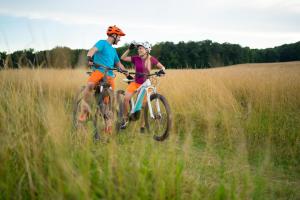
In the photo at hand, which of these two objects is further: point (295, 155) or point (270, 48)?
point (270, 48)

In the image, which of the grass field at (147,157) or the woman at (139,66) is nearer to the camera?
the grass field at (147,157)

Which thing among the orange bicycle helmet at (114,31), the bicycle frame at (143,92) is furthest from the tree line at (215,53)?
the orange bicycle helmet at (114,31)

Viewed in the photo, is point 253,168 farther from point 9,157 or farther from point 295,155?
point 9,157

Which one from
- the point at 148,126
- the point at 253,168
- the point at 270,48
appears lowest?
the point at 253,168

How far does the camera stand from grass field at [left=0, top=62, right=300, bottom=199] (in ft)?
6.70

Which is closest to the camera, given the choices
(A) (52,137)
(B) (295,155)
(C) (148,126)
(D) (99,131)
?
(A) (52,137)

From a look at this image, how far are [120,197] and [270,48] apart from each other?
183 feet

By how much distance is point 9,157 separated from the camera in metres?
2.30

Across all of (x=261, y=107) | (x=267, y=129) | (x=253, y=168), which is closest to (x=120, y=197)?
(x=253, y=168)

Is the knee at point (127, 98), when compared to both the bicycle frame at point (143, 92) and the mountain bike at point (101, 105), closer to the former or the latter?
the bicycle frame at point (143, 92)

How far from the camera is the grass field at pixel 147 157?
2041 mm

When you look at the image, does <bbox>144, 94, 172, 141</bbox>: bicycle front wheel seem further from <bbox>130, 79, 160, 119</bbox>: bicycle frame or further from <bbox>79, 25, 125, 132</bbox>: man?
<bbox>79, 25, 125, 132</bbox>: man

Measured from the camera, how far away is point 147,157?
2.68 metres

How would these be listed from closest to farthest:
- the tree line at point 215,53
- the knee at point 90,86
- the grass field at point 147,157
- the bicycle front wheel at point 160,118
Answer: the grass field at point 147,157
the bicycle front wheel at point 160,118
the knee at point 90,86
the tree line at point 215,53
